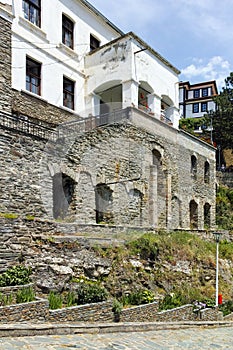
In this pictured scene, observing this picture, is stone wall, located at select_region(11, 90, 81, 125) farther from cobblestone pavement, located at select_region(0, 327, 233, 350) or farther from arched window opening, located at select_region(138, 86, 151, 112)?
cobblestone pavement, located at select_region(0, 327, 233, 350)

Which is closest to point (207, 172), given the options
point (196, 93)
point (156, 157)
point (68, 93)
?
point (156, 157)

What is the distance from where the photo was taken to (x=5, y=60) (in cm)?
1691

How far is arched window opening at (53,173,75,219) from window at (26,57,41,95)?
461 centimetres

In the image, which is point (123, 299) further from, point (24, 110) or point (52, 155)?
point (24, 110)

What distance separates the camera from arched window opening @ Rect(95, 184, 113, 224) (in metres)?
18.9

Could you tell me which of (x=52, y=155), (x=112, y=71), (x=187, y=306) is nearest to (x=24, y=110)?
(x=52, y=155)

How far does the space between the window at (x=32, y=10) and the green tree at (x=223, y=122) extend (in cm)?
2447

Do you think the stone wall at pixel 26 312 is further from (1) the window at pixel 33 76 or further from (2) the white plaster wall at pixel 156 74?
(2) the white plaster wall at pixel 156 74

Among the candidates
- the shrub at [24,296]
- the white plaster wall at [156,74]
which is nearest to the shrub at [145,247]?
the shrub at [24,296]

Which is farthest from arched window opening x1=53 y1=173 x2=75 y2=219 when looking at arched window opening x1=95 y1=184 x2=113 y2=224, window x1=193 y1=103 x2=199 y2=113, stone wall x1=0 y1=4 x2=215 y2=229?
window x1=193 y1=103 x2=199 y2=113

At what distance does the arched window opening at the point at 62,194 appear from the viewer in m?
16.9

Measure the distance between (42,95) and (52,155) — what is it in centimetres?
420

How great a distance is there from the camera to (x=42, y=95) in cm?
1912

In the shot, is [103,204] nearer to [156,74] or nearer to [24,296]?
[156,74]
